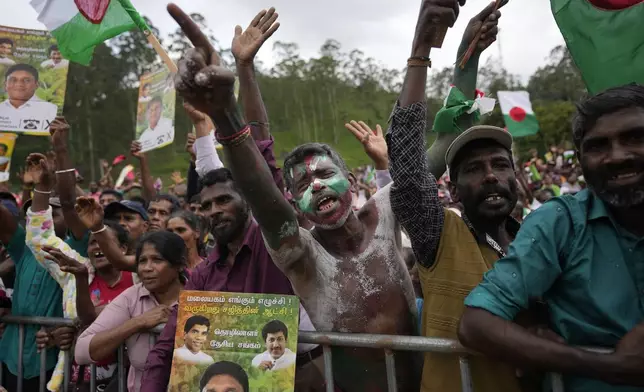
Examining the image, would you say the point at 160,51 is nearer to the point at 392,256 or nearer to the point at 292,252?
the point at 292,252

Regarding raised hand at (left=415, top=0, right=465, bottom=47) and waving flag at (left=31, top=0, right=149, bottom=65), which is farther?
waving flag at (left=31, top=0, right=149, bottom=65)

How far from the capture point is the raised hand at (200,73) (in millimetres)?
1833

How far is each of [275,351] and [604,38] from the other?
217 centimetres

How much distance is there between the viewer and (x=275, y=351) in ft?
7.55

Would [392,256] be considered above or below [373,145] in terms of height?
below

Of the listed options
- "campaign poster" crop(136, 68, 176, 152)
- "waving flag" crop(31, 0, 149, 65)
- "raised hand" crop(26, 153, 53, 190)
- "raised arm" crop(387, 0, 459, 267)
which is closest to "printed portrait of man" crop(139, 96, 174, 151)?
"campaign poster" crop(136, 68, 176, 152)

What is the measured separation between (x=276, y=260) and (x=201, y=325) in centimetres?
44

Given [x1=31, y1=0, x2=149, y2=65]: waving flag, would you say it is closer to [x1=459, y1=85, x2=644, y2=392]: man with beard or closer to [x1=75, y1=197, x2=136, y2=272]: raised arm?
[x1=75, y1=197, x2=136, y2=272]: raised arm

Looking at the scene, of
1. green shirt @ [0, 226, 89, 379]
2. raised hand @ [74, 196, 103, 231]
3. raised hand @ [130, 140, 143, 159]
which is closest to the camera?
green shirt @ [0, 226, 89, 379]

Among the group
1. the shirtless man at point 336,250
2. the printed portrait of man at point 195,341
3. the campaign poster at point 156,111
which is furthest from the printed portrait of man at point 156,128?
the printed portrait of man at point 195,341

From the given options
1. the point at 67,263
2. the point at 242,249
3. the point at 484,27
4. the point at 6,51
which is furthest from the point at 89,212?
the point at 6,51

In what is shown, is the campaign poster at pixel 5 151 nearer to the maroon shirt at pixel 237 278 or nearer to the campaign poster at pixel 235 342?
the maroon shirt at pixel 237 278

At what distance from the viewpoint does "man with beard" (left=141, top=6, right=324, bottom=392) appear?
8.23 ft

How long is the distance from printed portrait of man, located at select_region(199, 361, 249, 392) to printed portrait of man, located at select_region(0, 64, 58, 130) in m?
4.24
